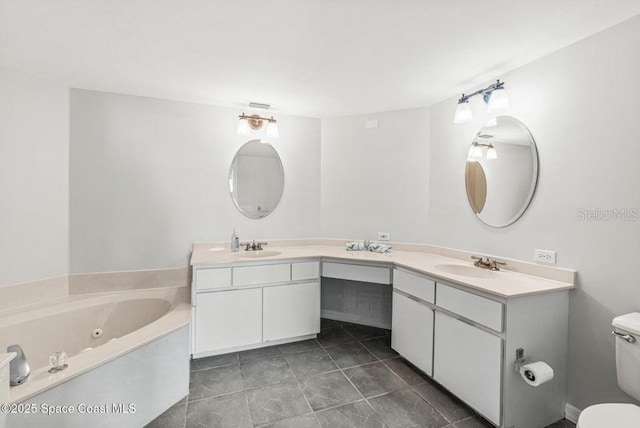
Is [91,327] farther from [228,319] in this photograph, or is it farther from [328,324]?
[328,324]

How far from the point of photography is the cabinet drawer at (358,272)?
2.56 metres

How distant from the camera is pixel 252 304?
2551 mm

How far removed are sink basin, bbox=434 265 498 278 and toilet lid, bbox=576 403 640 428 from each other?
0.91 metres

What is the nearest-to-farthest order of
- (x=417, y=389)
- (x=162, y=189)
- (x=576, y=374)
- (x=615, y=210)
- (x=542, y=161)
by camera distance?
(x=615, y=210) → (x=576, y=374) → (x=542, y=161) → (x=417, y=389) → (x=162, y=189)

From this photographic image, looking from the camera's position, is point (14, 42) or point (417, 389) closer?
point (14, 42)

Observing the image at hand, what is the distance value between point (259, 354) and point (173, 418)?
88 cm

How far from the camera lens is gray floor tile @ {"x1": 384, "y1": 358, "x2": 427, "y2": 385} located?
2205 mm

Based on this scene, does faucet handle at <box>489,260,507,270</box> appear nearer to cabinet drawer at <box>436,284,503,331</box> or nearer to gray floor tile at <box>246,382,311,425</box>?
cabinet drawer at <box>436,284,503,331</box>

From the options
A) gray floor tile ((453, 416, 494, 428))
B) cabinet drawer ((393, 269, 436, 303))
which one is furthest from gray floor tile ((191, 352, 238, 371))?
gray floor tile ((453, 416, 494, 428))

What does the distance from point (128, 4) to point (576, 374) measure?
330 centimetres

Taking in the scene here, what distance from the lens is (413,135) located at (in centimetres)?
300

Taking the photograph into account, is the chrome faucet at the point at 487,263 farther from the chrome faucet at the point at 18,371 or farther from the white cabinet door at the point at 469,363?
the chrome faucet at the point at 18,371

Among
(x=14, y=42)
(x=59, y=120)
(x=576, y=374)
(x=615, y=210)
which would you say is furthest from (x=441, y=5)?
(x=59, y=120)

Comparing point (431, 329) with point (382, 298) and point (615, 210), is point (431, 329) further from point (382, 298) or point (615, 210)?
point (615, 210)
